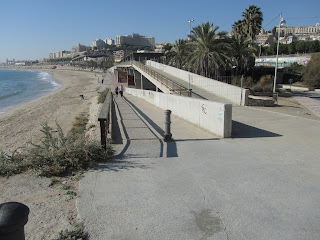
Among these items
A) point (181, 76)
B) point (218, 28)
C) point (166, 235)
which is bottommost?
point (166, 235)

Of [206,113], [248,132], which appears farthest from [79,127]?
[248,132]

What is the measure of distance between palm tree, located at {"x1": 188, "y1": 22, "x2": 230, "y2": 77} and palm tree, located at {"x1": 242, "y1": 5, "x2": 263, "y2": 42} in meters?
18.1

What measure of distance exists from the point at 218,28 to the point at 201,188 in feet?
89.8

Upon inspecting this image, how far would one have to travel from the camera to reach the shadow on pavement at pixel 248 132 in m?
8.89

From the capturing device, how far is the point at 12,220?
7.07ft

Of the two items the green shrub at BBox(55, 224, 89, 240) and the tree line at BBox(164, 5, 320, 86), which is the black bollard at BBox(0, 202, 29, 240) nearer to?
the green shrub at BBox(55, 224, 89, 240)

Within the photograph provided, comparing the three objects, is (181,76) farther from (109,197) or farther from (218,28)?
(109,197)

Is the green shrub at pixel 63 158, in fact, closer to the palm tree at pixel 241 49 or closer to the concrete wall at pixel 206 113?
the concrete wall at pixel 206 113

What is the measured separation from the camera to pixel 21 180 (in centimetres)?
507

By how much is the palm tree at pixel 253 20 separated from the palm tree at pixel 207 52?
18.1m

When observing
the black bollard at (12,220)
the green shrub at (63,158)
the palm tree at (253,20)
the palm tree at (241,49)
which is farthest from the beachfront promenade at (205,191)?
the palm tree at (253,20)

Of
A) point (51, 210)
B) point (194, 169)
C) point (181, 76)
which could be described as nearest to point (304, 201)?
point (194, 169)

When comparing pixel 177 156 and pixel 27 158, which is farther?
pixel 177 156

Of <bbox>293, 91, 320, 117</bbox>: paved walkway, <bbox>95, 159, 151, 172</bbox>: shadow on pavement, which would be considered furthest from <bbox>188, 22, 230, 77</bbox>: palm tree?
<bbox>95, 159, 151, 172</bbox>: shadow on pavement
